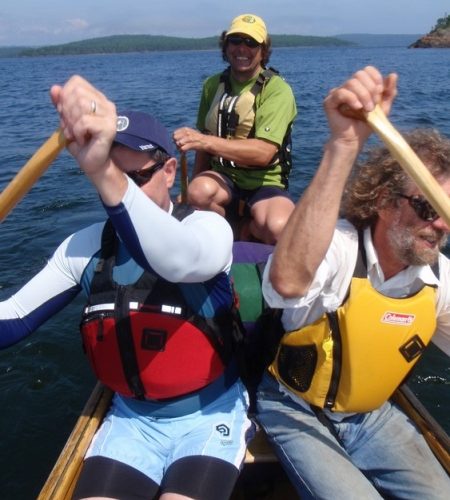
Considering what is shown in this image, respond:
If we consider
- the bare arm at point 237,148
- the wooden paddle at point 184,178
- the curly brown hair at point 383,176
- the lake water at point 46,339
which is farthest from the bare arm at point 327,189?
the wooden paddle at point 184,178

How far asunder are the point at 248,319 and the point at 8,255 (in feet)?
16.1

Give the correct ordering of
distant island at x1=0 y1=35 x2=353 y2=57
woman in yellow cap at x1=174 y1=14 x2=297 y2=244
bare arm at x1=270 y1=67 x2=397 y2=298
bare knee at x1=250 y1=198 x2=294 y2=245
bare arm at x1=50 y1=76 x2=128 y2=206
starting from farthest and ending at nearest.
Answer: distant island at x1=0 y1=35 x2=353 y2=57 → woman in yellow cap at x1=174 y1=14 x2=297 y2=244 → bare knee at x1=250 y1=198 x2=294 y2=245 → bare arm at x1=270 y1=67 x2=397 y2=298 → bare arm at x1=50 y1=76 x2=128 y2=206

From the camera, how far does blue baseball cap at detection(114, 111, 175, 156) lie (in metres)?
2.20

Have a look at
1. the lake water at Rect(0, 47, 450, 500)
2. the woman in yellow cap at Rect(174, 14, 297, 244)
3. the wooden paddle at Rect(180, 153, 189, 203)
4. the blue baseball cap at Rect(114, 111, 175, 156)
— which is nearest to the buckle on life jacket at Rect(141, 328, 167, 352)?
the blue baseball cap at Rect(114, 111, 175, 156)

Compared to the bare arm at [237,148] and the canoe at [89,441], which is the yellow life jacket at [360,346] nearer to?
the canoe at [89,441]

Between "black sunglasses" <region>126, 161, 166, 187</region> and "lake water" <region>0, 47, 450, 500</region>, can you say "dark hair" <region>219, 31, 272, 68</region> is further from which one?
"black sunglasses" <region>126, 161, 166, 187</region>

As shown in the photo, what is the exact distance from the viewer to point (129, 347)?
2379mm

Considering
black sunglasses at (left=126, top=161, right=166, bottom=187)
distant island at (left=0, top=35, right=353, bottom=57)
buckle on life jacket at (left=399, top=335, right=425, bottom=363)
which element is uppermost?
black sunglasses at (left=126, top=161, right=166, bottom=187)

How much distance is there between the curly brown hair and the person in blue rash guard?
2.01ft

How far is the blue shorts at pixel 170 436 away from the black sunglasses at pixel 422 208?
1215 millimetres

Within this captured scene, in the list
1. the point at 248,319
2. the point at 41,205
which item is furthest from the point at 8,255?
the point at 248,319

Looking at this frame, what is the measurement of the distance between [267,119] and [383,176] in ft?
7.03

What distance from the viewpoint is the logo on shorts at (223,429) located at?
8.04 feet

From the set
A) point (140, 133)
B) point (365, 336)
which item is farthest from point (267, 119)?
point (365, 336)
